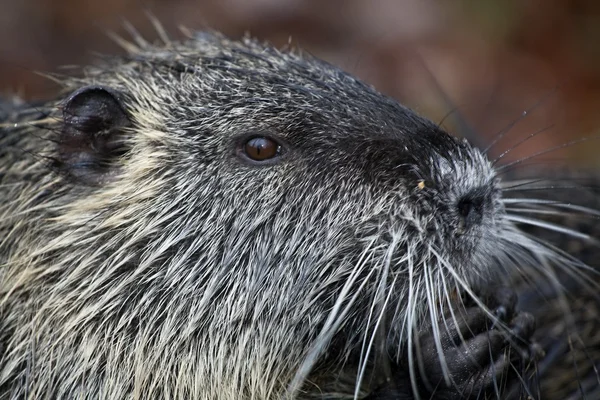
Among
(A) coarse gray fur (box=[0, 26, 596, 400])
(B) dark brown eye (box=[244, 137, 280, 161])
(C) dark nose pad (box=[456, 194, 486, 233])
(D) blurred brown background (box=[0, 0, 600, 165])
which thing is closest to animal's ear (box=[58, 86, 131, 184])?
(A) coarse gray fur (box=[0, 26, 596, 400])

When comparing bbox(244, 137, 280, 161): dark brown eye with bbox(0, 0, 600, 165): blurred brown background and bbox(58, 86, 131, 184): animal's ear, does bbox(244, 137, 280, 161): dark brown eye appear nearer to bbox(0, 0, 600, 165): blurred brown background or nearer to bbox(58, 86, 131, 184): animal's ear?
bbox(58, 86, 131, 184): animal's ear

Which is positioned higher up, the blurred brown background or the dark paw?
the blurred brown background

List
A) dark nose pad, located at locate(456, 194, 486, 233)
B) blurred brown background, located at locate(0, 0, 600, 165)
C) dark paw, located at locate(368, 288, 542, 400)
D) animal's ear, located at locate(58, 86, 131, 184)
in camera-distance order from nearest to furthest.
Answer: dark nose pad, located at locate(456, 194, 486, 233)
dark paw, located at locate(368, 288, 542, 400)
animal's ear, located at locate(58, 86, 131, 184)
blurred brown background, located at locate(0, 0, 600, 165)

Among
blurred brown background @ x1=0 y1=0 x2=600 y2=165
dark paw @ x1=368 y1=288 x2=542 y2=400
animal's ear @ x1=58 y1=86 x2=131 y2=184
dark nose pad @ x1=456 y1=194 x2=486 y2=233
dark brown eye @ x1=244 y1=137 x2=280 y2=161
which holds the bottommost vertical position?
dark paw @ x1=368 y1=288 x2=542 y2=400

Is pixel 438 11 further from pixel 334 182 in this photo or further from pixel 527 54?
pixel 334 182

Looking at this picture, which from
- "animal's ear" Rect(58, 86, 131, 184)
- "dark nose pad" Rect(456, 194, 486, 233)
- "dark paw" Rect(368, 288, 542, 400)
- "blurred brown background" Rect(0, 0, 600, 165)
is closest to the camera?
"dark nose pad" Rect(456, 194, 486, 233)

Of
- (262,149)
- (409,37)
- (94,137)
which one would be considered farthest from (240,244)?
(409,37)

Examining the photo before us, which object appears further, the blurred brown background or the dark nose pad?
the blurred brown background

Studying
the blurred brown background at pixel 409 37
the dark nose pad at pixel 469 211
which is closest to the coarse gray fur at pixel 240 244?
the dark nose pad at pixel 469 211
